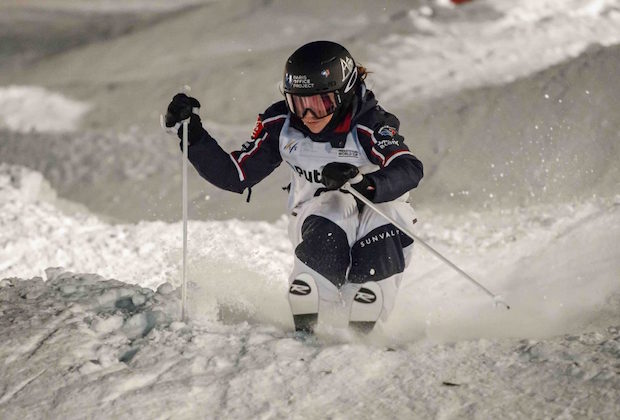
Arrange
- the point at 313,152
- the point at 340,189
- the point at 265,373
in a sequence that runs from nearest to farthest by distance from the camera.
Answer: the point at 265,373, the point at 340,189, the point at 313,152

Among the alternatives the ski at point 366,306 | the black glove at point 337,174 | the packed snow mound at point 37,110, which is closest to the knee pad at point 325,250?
the ski at point 366,306

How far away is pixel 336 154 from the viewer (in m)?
4.11

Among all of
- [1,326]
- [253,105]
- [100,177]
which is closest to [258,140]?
[1,326]

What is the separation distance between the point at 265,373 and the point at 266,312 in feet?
3.86

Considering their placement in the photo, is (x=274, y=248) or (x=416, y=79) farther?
(x=416, y=79)

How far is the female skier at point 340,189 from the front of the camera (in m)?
3.93

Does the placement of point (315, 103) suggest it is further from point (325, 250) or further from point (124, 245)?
point (124, 245)

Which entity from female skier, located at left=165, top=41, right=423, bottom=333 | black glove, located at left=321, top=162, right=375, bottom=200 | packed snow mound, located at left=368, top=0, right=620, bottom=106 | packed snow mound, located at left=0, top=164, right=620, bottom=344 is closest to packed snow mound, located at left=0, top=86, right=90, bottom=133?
packed snow mound, located at left=0, top=164, right=620, bottom=344

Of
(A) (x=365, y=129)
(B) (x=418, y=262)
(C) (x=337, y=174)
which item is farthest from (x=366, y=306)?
(B) (x=418, y=262)

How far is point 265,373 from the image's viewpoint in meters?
3.33

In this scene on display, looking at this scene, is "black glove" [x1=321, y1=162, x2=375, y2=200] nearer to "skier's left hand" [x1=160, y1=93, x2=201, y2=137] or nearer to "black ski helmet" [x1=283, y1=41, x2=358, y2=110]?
"black ski helmet" [x1=283, y1=41, x2=358, y2=110]

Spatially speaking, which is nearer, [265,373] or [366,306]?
[265,373]

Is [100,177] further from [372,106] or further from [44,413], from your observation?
[44,413]

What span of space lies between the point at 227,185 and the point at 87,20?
942 cm
